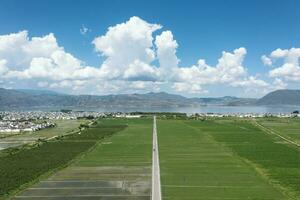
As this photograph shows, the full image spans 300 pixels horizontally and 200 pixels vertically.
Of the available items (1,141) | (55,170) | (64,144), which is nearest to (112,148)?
(64,144)

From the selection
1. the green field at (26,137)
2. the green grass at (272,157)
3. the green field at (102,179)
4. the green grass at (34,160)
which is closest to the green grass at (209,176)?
the green grass at (272,157)

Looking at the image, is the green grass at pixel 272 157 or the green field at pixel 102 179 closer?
the green field at pixel 102 179

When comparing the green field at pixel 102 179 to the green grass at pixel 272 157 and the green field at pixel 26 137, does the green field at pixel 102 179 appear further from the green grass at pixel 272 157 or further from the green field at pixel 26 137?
the green field at pixel 26 137

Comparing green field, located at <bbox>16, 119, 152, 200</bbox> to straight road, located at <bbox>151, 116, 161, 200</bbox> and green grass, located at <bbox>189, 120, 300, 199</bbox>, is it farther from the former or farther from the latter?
green grass, located at <bbox>189, 120, 300, 199</bbox>

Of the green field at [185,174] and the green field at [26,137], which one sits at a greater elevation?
the green field at [26,137]

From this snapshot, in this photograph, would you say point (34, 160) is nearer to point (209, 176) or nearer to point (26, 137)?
point (209, 176)

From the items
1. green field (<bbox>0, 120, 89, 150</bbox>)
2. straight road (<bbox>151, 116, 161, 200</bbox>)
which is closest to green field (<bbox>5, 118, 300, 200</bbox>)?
straight road (<bbox>151, 116, 161, 200</bbox>)

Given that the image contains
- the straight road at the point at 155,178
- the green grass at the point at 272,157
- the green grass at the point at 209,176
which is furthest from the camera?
the green grass at the point at 272,157
